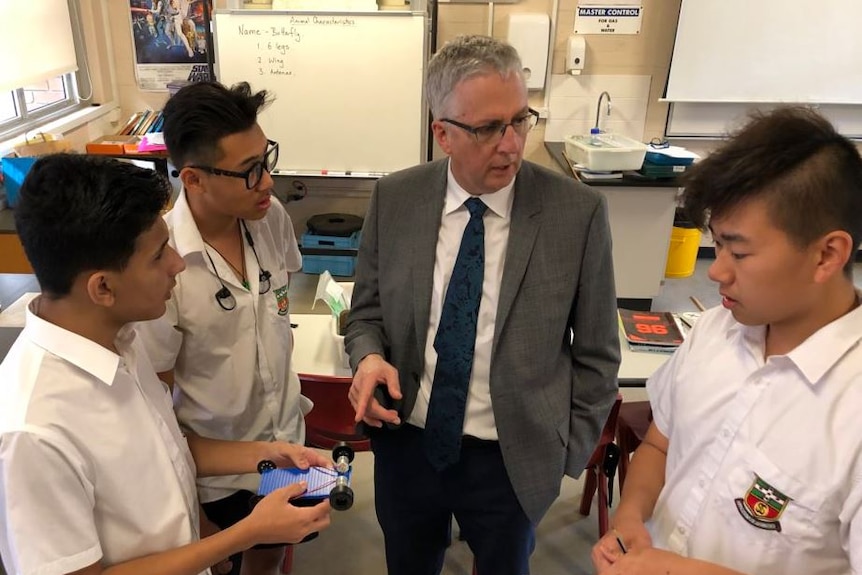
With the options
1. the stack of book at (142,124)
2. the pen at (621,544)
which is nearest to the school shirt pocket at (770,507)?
the pen at (621,544)

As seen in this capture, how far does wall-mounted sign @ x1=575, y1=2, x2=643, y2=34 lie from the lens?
4410 mm

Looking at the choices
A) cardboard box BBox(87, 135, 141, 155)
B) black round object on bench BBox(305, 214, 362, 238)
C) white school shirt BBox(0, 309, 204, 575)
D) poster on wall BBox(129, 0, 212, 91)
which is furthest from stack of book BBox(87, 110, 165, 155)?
white school shirt BBox(0, 309, 204, 575)

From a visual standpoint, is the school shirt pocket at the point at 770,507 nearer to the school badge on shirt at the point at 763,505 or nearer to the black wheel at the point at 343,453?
the school badge on shirt at the point at 763,505

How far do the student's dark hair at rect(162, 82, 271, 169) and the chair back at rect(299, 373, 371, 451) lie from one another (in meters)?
0.69

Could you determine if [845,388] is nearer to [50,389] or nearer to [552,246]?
[552,246]

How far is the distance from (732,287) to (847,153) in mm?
234

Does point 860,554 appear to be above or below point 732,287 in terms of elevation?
below

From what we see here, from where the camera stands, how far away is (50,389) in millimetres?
955

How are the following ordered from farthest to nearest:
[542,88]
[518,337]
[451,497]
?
[542,88] < [451,497] < [518,337]

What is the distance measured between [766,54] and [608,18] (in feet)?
3.73

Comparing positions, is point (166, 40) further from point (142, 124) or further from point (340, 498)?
point (340, 498)

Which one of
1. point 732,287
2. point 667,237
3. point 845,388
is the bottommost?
point 667,237

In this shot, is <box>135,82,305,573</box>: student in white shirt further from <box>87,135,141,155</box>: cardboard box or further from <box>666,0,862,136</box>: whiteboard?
<box>666,0,862,136</box>: whiteboard

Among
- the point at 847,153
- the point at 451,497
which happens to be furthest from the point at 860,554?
the point at 451,497
